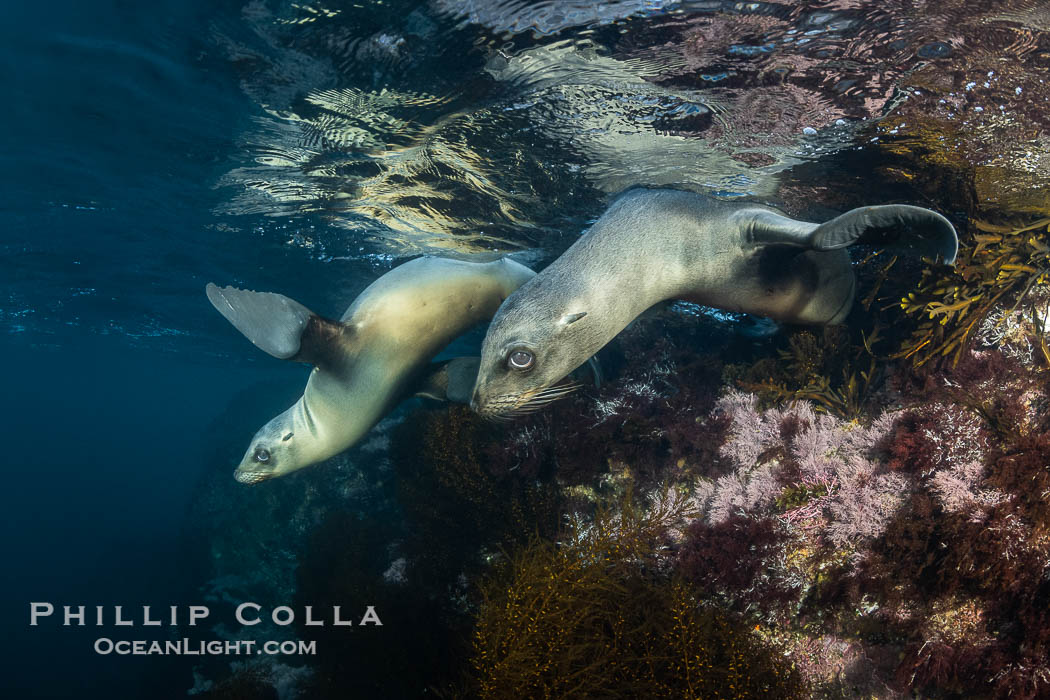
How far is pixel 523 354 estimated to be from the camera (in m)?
2.65

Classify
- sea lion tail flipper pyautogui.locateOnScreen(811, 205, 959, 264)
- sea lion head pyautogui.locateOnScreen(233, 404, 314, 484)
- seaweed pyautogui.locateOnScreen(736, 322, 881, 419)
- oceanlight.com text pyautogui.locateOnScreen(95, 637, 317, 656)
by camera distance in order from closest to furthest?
1. sea lion tail flipper pyautogui.locateOnScreen(811, 205, 959, 264)
2. seaweed pyautogui.locateOnScreen(736, 322, 881, 419)
3. sea lion head pyautogui.locateOnScreen(233, 404, 314, 484)
4. oceanlight.com text pyautogui.locateOnScreen(95, 637, 317, 656)

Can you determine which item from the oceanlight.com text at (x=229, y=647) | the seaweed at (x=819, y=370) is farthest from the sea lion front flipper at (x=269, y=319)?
the oceanlight.com text at (x=229, y=647)

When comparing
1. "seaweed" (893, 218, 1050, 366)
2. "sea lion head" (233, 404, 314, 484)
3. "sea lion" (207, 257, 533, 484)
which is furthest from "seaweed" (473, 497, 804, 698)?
"sea lion head" (233, 404, 314, 484)

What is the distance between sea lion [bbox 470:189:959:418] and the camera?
270 cm

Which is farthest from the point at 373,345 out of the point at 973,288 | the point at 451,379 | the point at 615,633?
the point at 973,288

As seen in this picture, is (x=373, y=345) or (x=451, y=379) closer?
(x=373, y=345)

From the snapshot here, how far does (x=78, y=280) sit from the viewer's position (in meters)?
14.6

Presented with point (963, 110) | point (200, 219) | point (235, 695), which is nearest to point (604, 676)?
point (963, 110)

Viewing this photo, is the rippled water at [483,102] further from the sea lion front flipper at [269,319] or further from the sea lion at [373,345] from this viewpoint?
the sea lion front flipper at [269,319]

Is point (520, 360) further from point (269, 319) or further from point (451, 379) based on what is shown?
point (451, 379)

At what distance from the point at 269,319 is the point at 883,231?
161 inches

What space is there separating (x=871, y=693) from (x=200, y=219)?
1174 centimetres

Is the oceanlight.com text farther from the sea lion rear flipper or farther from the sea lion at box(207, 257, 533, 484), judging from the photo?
the sea lion rear flipper

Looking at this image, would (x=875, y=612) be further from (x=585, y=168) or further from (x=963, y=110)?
(x=585, y=168)
